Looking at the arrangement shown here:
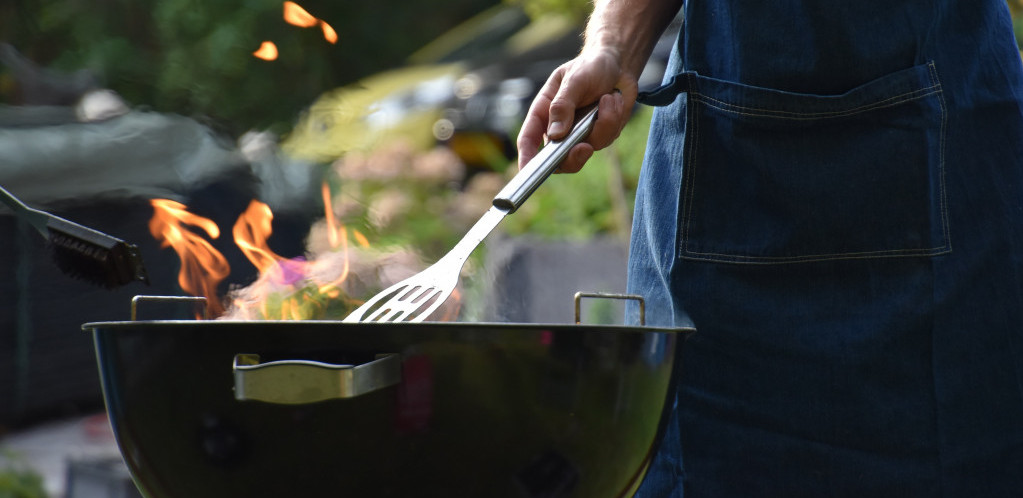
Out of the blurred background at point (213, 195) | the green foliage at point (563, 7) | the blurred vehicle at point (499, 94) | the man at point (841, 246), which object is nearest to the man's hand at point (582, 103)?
the man at point (841, 246)

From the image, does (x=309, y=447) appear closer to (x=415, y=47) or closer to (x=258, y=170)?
(x=258, y=170)

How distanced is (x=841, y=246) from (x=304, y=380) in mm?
654

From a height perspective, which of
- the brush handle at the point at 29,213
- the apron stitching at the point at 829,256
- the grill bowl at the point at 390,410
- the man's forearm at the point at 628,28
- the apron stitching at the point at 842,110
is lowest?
the grill bowl at the point at 390,410

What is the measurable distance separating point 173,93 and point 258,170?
406mm

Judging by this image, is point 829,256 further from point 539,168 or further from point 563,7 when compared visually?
point 563,7

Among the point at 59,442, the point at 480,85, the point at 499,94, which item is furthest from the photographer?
the point at 480,85

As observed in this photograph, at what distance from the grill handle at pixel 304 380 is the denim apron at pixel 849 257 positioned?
498 mm

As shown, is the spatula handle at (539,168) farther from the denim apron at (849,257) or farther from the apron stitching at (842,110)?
the apron stitching at (842,110)

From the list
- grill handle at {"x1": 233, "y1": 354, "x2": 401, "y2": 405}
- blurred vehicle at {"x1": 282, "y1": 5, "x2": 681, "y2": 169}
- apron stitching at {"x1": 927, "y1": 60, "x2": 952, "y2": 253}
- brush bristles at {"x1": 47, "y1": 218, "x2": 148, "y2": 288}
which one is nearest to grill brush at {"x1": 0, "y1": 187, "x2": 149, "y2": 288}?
brush bristles at {"x1": 47, "y1": 218, "x2": 148, "y2": 288}

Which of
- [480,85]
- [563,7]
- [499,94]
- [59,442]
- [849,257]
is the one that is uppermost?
[480,85]

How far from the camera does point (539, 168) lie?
0.96 meters

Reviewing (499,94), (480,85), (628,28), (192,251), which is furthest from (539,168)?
(480,85)

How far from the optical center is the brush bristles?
0.95 meters

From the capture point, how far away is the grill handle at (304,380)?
71 cm
